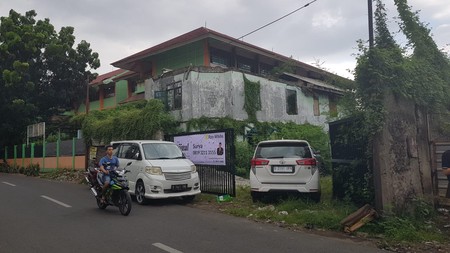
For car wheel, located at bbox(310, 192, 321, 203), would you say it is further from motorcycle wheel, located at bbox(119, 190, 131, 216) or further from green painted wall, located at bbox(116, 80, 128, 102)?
green painted wall, located at bbox(116, 80, 128, 102)

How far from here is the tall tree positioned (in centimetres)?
2731

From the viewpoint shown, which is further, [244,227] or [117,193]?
[117,193]

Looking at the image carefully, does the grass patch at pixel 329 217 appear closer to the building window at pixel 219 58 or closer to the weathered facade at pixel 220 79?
the weathered facade at pixel 220 79

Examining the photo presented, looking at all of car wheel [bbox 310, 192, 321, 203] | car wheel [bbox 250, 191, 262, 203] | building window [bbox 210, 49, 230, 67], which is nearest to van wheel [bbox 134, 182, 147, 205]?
car wheel [bbox 250, 191, 262, 203]

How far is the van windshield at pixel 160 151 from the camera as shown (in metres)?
11.1

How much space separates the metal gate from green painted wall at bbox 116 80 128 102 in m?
23.0

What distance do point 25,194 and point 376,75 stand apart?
39.0 feet

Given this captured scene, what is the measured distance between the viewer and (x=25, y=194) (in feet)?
43.4

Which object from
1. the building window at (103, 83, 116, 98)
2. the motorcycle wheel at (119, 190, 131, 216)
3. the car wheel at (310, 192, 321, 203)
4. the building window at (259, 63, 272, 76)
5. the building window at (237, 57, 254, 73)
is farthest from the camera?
the building window at (103, 83, 116, 98)

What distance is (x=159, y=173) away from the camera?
10.4m

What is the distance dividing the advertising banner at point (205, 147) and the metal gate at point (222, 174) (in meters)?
0.10

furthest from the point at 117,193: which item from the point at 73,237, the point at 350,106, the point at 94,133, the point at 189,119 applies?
the point at 94,133

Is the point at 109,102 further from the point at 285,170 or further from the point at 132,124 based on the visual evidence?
the point at 285,170

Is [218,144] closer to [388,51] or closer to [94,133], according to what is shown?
[388,51]
